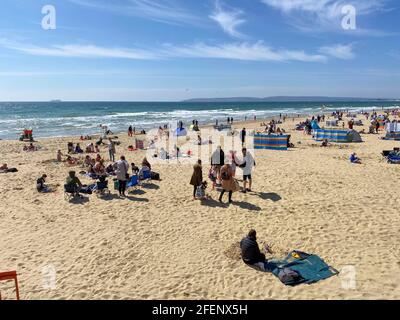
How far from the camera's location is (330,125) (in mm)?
33844

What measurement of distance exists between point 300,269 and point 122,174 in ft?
21.2

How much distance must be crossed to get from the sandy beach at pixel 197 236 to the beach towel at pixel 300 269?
0.14 meters

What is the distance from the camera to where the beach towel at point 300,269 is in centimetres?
580

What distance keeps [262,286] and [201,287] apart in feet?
3.43

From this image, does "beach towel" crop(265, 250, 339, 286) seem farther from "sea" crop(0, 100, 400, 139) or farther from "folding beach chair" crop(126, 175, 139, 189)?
"sea" crop(0, 100, 400, 139)

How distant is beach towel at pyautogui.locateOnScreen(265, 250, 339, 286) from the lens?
5.80 metres

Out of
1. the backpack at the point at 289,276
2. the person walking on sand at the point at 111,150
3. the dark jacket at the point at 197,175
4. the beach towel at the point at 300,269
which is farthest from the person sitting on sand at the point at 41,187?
the backpack at the point at 289,276

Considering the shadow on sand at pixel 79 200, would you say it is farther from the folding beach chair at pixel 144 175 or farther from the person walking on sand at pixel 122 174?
the folding beach chair at pixel 144 175

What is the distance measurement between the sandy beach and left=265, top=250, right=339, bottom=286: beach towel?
0.14 meters

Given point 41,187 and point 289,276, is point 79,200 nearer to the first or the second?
point 41,187
